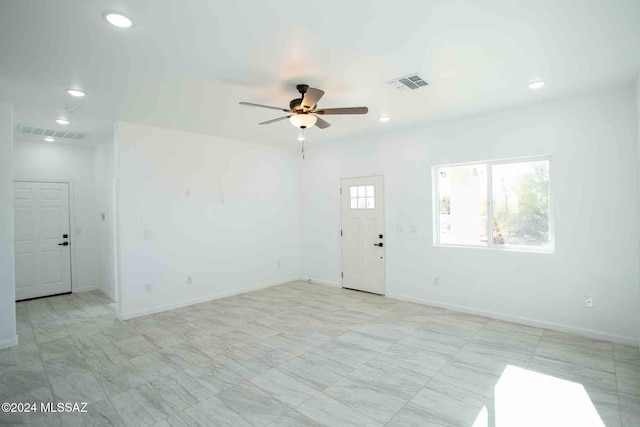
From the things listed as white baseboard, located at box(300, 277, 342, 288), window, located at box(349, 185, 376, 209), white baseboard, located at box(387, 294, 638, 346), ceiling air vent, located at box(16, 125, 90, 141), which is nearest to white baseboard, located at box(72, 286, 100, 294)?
ceiling air vent, located at box(16, 125, 90, 141)

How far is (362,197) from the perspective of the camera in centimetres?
598

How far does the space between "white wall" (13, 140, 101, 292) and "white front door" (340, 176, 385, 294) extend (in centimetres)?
497

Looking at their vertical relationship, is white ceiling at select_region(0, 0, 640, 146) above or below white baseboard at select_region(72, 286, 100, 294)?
above

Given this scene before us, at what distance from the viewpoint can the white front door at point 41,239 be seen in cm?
573

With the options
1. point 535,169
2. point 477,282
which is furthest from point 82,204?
point 535,169

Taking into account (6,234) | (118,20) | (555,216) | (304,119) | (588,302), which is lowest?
(588,302)

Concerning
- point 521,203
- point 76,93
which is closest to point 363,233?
point 521,203

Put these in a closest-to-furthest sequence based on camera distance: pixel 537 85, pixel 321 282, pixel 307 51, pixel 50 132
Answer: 1. pixel 307 51
2. pixel 537 85
3. pixel 50 132
4. pixel 321 282

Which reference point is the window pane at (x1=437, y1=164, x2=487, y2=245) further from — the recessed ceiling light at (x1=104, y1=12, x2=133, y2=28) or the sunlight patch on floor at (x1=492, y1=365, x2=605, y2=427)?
the recessed ceiling light at (x1=104, y1=12, x2=133, y2=28)

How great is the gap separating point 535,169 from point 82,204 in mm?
7787

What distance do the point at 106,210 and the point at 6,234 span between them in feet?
7.91

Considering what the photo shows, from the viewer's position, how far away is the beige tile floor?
7.98 feet

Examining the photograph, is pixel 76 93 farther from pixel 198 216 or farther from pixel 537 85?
pixel 537 85
